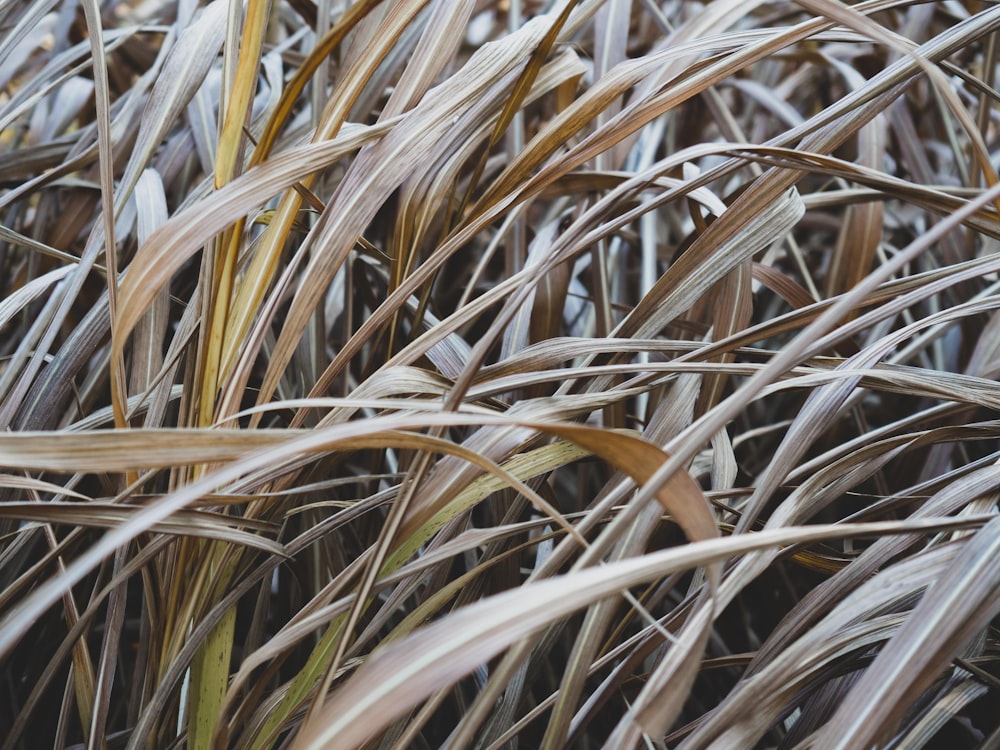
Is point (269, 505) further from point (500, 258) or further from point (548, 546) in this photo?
point (500, 258)

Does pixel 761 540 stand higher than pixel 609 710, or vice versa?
pixel 761 540

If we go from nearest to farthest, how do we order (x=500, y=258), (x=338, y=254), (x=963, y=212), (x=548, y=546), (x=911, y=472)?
(x=963, y=212), (x=338, y=254), (x=548, y=546), (x=911, y=472), (x=500, y=258)

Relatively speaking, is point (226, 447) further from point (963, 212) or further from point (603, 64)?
point (603, 64)

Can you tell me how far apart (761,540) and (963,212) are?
0.10 metres

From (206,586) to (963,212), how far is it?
0.30 metres

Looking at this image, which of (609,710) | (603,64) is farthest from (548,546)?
(603,64)

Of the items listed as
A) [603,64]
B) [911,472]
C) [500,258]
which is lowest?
[911,472]

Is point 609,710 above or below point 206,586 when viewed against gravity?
below

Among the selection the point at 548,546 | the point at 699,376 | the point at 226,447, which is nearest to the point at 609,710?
the point at 548,546

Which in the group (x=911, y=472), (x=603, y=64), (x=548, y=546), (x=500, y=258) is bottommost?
(x=911, y=472)

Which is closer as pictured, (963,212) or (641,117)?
(963,212)

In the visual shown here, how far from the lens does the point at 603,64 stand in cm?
56

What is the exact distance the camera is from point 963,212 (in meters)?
0.20

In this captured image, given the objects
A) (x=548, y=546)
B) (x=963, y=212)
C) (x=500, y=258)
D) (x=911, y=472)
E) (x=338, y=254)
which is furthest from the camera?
(x=500, y=258)
